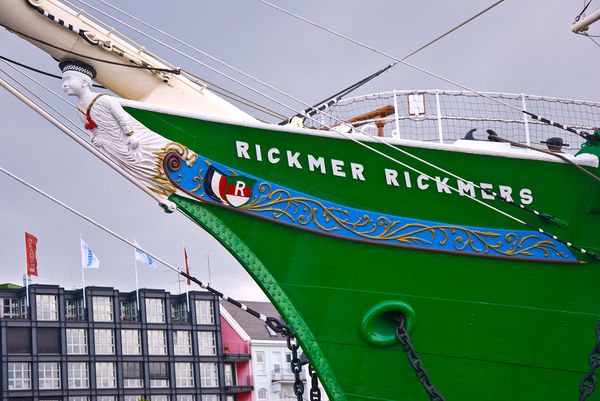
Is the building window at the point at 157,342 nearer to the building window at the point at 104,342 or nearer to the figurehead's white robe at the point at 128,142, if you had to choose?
the building window at the point at 104,342

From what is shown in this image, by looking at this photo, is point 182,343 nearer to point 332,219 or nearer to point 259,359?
point 259,359

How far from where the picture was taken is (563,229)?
1002cm

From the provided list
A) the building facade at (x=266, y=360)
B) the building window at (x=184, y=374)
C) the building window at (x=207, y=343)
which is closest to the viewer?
the building window at (x=184, y=374)

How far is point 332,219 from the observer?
962cm

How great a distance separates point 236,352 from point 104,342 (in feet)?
27.7

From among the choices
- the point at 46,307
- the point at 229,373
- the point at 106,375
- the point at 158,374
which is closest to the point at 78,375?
the point at 106,375

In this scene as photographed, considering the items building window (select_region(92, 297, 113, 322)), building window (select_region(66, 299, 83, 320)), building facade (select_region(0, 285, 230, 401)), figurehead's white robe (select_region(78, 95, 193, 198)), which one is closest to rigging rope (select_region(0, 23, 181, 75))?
figurehead's white robe (select_region(78, 95, 193, 198))

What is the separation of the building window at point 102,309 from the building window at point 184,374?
484cm

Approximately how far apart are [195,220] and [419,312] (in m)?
2.22

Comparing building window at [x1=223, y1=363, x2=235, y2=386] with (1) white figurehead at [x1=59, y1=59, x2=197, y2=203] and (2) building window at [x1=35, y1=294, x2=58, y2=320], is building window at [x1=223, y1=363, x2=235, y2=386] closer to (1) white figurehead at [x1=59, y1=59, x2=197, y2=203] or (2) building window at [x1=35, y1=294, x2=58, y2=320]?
(2) building window at [x1=35, y1=294, x2=58, y2=320]

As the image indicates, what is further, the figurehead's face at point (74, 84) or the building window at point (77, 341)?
the building window at point (77, 341)

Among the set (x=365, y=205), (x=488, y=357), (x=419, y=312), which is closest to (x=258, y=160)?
(x=365, y=205)

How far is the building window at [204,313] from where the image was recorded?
60562 mm

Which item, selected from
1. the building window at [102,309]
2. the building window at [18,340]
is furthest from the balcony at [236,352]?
the building window at [18,340]
